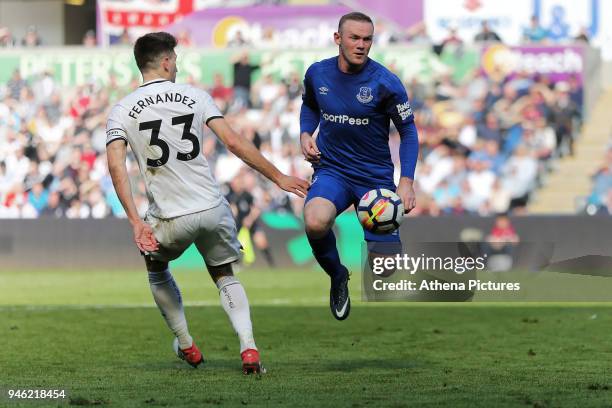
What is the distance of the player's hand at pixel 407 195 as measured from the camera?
9.21m

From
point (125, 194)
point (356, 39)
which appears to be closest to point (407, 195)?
point (356, 39)

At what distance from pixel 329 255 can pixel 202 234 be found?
4.34 feet

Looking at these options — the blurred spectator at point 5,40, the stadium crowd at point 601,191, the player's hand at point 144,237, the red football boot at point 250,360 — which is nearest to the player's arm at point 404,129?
the red football boot at point 250,360

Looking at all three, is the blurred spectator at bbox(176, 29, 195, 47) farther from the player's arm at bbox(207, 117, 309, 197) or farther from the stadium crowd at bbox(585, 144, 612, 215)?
the player's arm at bbox(207, 117, 309, 197)

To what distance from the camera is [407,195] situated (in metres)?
9.25

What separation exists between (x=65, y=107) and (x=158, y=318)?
12612 mm

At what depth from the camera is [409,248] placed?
21.1m

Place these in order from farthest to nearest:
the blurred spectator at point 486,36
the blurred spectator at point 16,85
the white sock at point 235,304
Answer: the blurred spectator at point 16,85
the blurred spectator at point 486,36
the white sock at point 235,304

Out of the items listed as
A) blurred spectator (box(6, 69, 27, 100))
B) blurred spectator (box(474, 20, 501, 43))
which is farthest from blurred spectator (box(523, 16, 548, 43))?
blurred spectator (box(6, 69, 27, 100))

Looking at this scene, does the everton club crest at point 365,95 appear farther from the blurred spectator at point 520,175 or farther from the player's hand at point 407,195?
the blurred spectator at point 520,175

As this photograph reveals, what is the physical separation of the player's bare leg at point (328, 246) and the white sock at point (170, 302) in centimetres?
106

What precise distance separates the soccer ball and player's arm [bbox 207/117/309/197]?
3.06ft

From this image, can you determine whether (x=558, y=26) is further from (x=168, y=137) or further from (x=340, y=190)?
(x=168, y=137)

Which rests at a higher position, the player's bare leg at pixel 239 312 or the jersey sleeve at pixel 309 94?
the jersey sleeve at pixel 309 94
